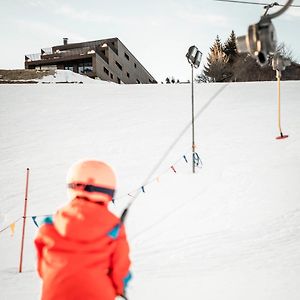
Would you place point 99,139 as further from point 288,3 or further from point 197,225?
point 288,3

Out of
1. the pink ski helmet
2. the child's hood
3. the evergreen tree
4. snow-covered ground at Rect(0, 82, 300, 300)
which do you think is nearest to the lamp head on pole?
snow-covered ground at Rect(0, 82, 300, 300)

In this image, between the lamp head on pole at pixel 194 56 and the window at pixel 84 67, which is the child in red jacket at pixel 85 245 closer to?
the lamp head on pole at pixel 194 56

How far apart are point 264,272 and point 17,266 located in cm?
427

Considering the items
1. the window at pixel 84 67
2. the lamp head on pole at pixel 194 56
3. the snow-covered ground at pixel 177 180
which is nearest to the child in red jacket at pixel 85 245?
the snow-covered ground at pixel 177 180

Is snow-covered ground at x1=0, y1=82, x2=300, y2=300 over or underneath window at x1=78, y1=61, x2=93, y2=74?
underneath

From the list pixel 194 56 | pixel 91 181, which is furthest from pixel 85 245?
pixel 194 56

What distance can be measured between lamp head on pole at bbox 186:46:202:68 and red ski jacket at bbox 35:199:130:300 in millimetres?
8937

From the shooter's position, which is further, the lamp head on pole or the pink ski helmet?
the lamp head on pole

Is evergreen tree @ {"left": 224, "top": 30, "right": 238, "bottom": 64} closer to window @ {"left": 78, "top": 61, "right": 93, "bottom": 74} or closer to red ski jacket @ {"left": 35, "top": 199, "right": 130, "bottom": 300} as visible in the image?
window @ {"left": 78, "top": 61, "right": 93, "bottom": 74}

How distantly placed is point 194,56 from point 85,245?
9.31 m

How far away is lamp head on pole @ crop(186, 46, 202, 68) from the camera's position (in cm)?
1024

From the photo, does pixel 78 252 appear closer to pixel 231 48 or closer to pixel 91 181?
pixel 91 181

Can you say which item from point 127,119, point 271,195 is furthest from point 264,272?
point 127,119

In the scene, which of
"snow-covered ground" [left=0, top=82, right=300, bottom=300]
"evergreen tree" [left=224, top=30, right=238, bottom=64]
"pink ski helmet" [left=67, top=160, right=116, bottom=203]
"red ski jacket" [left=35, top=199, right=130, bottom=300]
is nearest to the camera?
"red ski jacket" [left=35, top=199, right=130, bottom=300]
